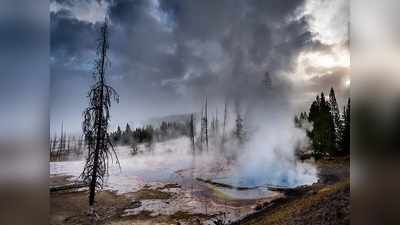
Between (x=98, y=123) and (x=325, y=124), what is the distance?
4.16 ft

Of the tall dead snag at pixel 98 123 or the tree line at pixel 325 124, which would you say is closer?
the tall dead snag at pixel 98 123

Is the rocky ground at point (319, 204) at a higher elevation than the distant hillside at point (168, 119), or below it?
below

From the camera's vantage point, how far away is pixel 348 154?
A: 2158 millimetres

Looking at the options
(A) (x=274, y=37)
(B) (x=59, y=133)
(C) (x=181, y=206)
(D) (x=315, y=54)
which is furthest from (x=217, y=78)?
(B) (x=59, y=133)

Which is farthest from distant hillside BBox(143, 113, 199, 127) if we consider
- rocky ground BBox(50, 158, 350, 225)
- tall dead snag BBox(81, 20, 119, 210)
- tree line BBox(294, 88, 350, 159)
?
tree line BBox(294, 88, 350, 159)

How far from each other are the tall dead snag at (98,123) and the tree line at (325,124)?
1052 mm

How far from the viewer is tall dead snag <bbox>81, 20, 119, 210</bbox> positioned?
2104mm

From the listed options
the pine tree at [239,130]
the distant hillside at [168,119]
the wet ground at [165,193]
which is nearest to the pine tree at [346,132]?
the wet ground at [165,193]

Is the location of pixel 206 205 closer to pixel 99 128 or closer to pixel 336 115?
pixel 99 128

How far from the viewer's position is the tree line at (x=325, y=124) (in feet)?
7.27

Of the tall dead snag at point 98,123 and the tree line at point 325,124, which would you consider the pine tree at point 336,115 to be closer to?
the tree line at point 325,124

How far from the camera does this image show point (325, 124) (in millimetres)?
2258

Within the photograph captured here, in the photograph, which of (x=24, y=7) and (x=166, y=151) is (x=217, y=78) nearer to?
(x=166, y=151)

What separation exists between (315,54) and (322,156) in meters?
0.58
